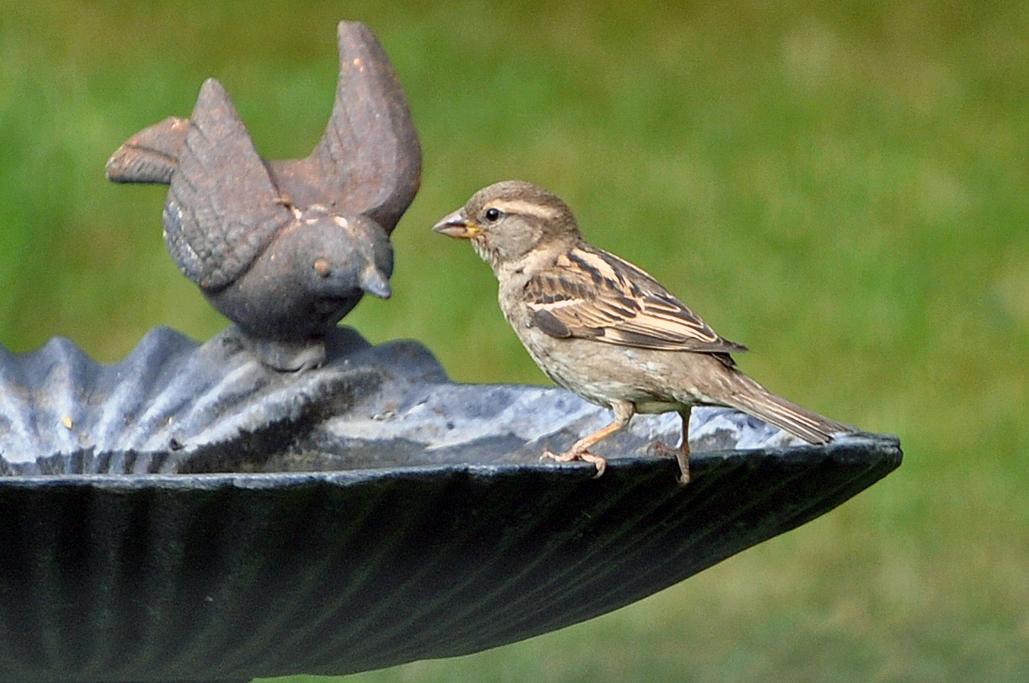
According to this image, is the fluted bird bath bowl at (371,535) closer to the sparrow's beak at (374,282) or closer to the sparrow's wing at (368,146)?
the sparrow's beak at (374,282)

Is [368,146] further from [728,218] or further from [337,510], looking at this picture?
[728,218]

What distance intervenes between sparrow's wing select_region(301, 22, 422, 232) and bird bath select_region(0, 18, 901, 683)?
0.4 inches

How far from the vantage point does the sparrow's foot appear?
2.82m

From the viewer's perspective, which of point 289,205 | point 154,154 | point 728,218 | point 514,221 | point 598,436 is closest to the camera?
point 598,436

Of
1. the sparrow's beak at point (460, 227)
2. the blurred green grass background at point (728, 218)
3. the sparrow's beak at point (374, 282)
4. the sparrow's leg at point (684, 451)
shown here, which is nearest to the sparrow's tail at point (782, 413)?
the sparrow's leg at point (684, 451)

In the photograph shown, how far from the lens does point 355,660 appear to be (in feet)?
10.8

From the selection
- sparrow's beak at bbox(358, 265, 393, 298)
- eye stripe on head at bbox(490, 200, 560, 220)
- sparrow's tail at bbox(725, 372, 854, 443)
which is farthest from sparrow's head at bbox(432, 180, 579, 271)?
sparrow's tail at bbox(725, 372, 854, 443)

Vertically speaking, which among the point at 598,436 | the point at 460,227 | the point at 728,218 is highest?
the point at 728,218

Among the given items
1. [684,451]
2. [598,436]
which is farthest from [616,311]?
[684,451]

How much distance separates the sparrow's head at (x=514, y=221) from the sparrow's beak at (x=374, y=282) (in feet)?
1.00

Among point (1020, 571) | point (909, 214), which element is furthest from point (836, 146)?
point (1020, 571)

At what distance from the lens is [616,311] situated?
374 cm

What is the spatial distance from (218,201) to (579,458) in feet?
3.47

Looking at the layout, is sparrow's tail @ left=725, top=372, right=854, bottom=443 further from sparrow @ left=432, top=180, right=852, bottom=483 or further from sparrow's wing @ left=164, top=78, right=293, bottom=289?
sparrow's wing @ left=164, top=78, right=293, bottom=289
